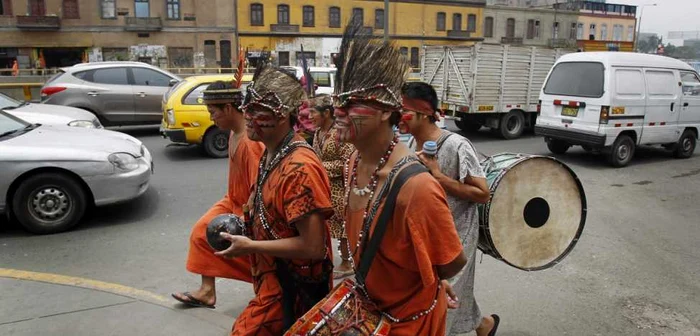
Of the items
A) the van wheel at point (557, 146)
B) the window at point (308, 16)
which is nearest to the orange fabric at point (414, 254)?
the van wheel at point (557, 146)

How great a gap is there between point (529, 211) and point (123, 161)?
4.68 meters

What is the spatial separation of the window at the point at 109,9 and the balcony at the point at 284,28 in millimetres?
12437

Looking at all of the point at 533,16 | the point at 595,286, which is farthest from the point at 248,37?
the point at 595,286

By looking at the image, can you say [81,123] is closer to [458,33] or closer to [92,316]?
[92,316]

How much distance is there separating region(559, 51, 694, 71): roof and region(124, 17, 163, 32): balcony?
123ft

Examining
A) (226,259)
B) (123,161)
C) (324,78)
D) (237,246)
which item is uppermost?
(324,78)

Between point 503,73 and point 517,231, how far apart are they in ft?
35.7

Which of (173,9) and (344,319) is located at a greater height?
(173,9)

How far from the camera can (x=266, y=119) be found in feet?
8.20

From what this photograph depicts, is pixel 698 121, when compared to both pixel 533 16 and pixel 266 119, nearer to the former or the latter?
pixel 266 119

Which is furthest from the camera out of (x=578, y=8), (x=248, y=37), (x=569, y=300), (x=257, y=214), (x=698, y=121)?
(x=578, y=8)

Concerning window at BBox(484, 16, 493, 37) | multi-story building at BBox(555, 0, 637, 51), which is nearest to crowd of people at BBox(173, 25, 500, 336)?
window at BBox(484, 16, 493, 37)

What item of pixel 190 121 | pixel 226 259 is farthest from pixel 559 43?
pixel 226 259

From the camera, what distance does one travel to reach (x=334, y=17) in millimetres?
47688
